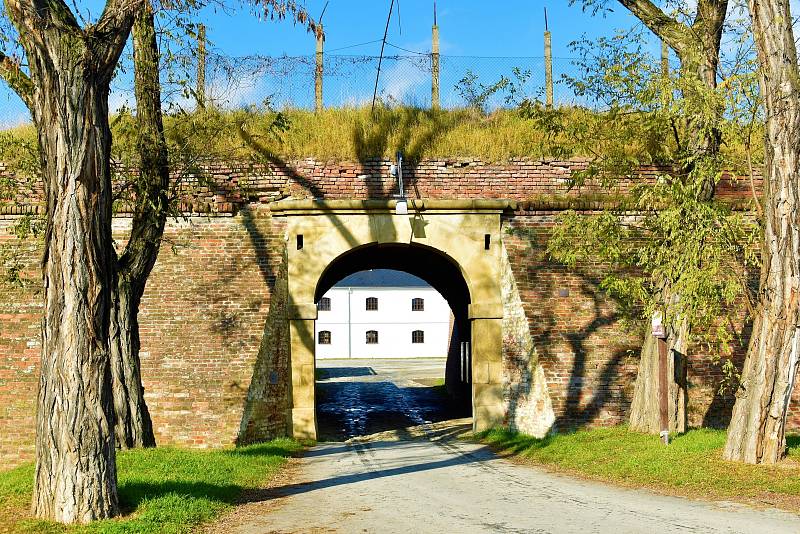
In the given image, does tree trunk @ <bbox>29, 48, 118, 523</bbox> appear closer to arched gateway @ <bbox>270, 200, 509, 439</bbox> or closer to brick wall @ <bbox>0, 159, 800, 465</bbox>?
brick wall @ <bbox>0, 159, 800, 465</bbox>

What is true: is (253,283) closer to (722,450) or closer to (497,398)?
(497,398)

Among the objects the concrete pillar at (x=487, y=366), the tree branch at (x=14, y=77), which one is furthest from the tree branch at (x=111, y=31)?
the concrete pillar at (x=487, y=366)

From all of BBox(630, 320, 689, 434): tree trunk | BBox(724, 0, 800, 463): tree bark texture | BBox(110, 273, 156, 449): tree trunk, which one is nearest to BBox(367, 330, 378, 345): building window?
BBox(630, 320, 689, 434): tree trunk

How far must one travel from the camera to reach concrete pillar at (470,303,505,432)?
46.0 ft

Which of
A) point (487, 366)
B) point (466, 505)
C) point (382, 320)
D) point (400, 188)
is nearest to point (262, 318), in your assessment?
point (400, 188)

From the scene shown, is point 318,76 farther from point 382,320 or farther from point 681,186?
point 382,320

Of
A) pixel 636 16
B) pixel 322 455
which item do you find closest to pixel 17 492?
pixel 322 455

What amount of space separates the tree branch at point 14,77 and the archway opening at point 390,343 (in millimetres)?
7196

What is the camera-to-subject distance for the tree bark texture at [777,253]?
933 cm

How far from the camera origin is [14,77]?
8.04 meters

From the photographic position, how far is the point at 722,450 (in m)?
9.97

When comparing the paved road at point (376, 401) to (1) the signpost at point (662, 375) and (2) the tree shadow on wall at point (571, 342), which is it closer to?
(2) the tree shadow on wall at point (571, 342)

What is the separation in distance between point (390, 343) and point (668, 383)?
4038 cm

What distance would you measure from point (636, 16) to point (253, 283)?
770cm
